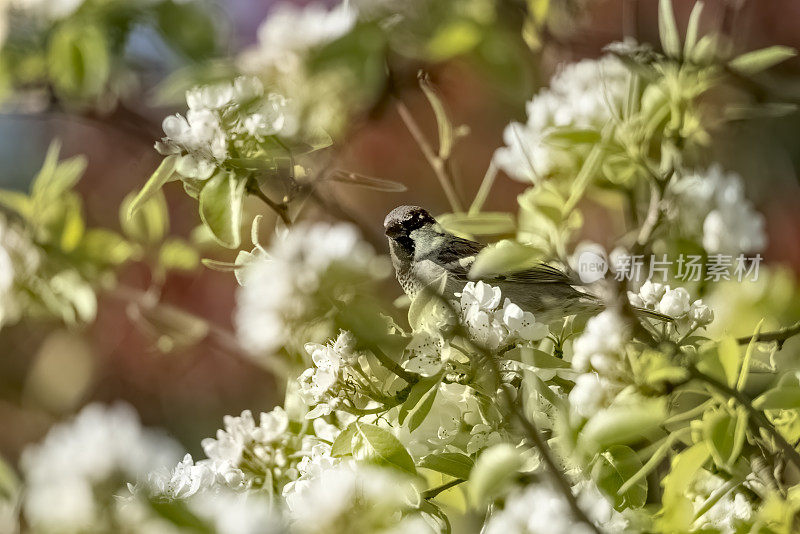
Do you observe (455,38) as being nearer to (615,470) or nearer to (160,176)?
(160,176)

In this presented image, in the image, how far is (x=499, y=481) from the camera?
0.32m

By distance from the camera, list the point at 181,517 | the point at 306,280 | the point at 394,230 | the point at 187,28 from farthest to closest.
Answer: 1. the point at 394,230
2. the point at 187,28
3. the point at 306,280
4. the point at 181,517

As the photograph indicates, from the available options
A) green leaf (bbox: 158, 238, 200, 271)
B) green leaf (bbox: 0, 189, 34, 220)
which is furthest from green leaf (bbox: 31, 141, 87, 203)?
green leaf (bbox: 158, 238, 200, 271)

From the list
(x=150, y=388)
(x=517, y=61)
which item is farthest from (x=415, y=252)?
(x=150, y=388)

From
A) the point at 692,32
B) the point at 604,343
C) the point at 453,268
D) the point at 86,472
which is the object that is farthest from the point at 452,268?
the point at 86,472

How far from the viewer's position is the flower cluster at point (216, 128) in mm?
498

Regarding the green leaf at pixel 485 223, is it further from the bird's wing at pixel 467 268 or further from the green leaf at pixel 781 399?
the bird's wing at pixel 467 268

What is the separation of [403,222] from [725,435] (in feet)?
1.94

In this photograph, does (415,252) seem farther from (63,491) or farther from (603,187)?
(63,491)

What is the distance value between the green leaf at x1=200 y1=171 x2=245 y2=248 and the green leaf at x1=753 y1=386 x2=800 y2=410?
32 cm

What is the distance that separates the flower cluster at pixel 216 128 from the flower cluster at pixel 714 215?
34cm

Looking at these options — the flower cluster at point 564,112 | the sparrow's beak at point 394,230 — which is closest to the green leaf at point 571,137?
the flower cluster at point 564,112

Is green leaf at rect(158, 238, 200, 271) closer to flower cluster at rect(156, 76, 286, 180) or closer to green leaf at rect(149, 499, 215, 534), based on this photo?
flower cluster at rect(156, 76, 286, 180)

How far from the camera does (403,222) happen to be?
92 cm
